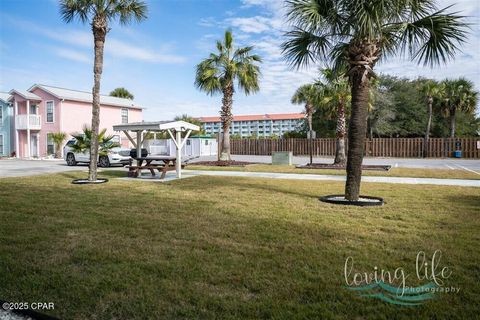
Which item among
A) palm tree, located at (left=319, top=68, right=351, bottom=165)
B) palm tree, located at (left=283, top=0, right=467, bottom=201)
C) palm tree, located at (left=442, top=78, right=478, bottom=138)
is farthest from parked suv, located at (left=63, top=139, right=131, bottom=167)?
palm tree, located at (left=442, top=78, right=478, bottom=138)

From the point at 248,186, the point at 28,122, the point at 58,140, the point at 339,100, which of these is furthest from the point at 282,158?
the point at 28,122

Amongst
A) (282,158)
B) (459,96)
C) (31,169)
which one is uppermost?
(459,96)

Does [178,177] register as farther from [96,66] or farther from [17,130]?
[17,130]

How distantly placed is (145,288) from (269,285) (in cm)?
118

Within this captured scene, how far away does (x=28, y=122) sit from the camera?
30125 mm

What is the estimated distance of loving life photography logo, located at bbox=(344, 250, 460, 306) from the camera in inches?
Result: 129

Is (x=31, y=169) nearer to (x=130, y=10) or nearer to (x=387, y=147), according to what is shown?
(x=130, y=10)

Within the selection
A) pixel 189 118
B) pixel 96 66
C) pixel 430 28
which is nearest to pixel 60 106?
pixel 96 66

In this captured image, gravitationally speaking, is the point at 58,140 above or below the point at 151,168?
above

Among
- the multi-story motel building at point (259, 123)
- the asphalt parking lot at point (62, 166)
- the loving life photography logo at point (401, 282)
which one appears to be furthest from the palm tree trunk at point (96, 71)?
the multi-story motel building at point (259, 123)

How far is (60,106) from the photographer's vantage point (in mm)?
29562

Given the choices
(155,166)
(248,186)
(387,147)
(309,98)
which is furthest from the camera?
(387,147)

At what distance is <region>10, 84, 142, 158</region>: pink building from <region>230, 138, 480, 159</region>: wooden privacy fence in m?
13.6

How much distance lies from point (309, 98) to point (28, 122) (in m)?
23.3
